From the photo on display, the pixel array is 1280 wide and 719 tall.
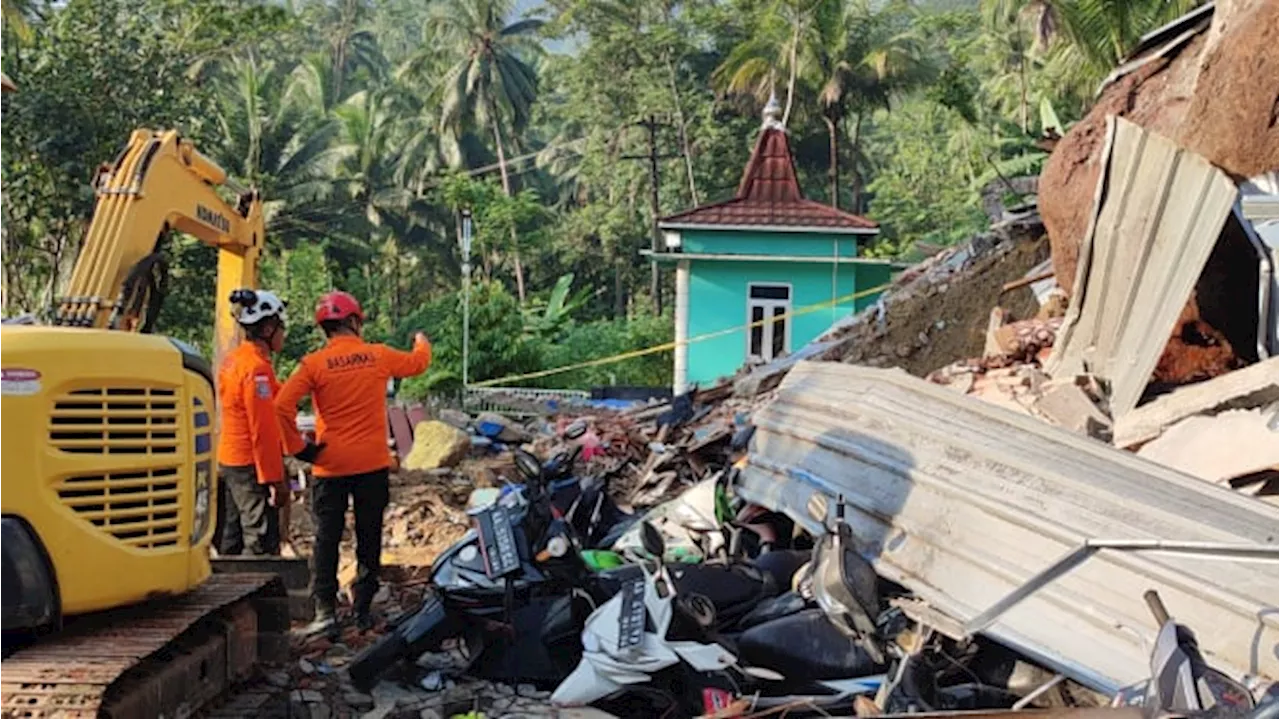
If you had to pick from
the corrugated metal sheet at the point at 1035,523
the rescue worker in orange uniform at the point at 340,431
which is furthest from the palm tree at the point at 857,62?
the rescue worker in orange uniform at the point at 340,431

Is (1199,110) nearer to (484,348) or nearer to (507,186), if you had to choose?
(484,348)

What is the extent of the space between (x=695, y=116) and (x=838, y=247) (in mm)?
15305

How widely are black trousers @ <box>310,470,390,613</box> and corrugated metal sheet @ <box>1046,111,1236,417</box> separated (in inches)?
155

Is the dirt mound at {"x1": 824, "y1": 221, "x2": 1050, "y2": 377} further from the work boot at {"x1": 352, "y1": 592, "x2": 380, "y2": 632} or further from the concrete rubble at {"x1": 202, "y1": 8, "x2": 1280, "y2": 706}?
the work boot at {"x1": 352, "y1": 592, "x2": 380, "y2": 632}

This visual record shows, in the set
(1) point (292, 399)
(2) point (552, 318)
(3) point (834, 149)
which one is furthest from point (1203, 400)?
(3) point (834, 149)

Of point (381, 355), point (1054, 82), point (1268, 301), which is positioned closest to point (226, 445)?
point (381, 355)

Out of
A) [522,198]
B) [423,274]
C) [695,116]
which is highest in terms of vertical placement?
[695,116]

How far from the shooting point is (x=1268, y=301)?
6.60 meters

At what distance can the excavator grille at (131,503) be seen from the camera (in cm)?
414

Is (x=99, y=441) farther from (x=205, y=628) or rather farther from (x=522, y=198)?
(x=522, y=198)

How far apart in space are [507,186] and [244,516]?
3593cm

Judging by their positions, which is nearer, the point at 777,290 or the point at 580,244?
the point at 777,290

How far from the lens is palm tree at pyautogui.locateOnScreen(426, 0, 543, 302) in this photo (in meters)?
40.2

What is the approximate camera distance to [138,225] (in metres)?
6.02
